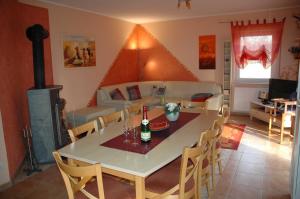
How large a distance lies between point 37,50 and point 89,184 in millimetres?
2235

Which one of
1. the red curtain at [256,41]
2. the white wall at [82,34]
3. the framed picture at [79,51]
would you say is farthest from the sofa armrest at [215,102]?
the framed picture at [79,51]

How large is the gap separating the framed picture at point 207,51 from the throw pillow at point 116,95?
222 cm

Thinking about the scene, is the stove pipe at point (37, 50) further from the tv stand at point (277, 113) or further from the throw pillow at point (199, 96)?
the tv stand at point (277, 113)

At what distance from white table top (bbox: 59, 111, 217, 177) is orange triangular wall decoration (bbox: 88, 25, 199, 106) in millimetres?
4043

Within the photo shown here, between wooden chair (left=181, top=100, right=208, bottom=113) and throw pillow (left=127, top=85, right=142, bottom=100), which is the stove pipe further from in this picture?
throw pillow (left=127, top=85, right=142, bottom=100)

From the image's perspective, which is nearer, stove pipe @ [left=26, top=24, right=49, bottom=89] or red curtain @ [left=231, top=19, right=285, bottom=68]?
stove pipe @ [left=26, top=24, right=49, bottom=89]

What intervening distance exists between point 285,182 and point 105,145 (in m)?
2.20

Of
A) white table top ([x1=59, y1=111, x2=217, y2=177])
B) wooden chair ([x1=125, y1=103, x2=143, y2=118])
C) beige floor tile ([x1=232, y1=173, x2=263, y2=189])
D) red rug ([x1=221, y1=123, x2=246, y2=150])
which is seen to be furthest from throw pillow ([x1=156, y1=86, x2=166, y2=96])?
white table top ([x1=59, y1=111, x2=217, y2=177])

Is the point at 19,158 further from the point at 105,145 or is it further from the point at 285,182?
the point at 285,182

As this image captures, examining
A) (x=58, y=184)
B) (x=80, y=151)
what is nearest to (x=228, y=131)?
(x=58, y=184)

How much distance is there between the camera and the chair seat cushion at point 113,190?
1738 millimetres

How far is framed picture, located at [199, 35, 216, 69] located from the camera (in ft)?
19.4

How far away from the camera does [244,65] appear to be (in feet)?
18.5

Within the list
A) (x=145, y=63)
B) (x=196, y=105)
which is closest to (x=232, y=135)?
(x=196, y=105)
